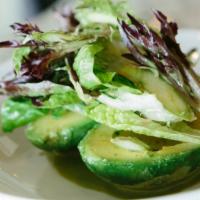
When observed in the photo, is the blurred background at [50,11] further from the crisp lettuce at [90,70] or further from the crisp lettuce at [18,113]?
the crisp lettuce at [90,70]

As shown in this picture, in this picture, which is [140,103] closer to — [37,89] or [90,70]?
[90,70]

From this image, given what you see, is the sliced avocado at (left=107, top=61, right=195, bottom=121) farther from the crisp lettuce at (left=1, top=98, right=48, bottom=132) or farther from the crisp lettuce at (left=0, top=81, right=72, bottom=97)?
the crisp lettuce at (left=1, top=98, right=48, bottom=132)

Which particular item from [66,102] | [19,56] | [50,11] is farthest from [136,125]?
[50,11]

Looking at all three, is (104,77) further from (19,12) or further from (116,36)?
(19,12)

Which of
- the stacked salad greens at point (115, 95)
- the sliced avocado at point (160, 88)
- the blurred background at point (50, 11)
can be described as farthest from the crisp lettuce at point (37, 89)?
the blurred background at point (50, 11)

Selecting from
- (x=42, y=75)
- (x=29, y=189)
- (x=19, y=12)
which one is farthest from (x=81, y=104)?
(x=19, y=12)
